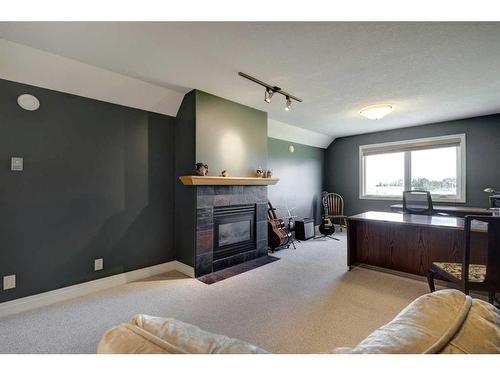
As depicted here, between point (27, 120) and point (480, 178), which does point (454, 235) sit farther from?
point (27, 120)

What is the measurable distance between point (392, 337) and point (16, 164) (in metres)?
3.19

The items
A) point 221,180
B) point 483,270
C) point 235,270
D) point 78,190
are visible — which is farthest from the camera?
point 235,270

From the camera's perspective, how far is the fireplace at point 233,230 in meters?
3.49

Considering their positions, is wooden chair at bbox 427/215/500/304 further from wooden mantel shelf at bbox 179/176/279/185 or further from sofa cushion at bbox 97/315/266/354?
wooden mantel shelf at bbox 179/176/279/185

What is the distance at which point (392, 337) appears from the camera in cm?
65

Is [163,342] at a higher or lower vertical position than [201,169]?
lower

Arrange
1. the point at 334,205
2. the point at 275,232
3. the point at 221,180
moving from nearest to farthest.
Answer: the point at 221,180 < the point at 275,232 < the point at 334,205

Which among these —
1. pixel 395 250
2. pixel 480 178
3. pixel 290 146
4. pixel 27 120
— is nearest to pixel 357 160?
pixel 290 146

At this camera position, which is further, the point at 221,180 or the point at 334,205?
the point at 334,205

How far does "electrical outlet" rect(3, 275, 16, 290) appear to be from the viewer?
226 centimetres

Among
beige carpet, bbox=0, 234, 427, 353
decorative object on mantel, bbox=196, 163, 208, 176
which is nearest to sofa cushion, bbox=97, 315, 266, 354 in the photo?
beige carpet, bbox=0, 234, 427, 353

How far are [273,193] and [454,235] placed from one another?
9.64 feet

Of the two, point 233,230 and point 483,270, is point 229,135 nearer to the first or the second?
point 233,230

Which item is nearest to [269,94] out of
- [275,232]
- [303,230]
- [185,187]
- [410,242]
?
[185,187]
